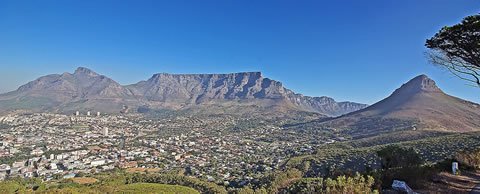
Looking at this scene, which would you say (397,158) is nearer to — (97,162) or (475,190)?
(475,190)

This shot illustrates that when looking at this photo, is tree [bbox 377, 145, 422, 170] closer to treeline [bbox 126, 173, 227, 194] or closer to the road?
the road

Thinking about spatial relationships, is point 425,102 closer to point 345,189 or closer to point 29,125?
point 345,189

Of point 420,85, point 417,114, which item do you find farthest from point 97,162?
point 420,85

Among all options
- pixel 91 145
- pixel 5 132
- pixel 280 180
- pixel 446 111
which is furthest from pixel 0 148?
pixel 446 111

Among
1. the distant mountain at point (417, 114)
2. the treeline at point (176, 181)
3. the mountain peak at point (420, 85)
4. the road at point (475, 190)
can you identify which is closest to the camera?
the road at point (475, 190)

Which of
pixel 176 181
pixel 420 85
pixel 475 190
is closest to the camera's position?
pixel 475 190

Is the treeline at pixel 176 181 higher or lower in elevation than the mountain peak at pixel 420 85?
lower

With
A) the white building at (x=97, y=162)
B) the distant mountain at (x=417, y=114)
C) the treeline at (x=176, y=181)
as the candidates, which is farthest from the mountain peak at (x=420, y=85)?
the white building at (x=97, y=162)

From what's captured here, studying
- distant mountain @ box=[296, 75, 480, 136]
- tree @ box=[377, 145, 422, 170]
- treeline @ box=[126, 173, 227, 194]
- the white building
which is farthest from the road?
distant mountain @ box=[296, 75, 480, 136]

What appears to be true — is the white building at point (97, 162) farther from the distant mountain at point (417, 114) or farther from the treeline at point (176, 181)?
the distant mountain at point (417, 114)
